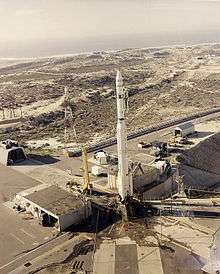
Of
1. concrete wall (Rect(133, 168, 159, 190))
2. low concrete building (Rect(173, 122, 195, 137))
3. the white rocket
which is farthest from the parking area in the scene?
low concrete building (Rect(173, 122, 195, 137))

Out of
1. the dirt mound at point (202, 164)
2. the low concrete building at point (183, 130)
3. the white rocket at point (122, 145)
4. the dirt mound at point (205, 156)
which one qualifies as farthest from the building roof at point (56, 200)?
the low concrete building at point (183, 130)

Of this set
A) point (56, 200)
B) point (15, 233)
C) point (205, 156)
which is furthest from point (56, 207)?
point (205, 156)

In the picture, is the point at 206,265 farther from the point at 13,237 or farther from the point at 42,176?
the point at 42,176

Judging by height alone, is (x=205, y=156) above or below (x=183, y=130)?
below

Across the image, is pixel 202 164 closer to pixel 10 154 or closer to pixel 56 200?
pixel 10 154

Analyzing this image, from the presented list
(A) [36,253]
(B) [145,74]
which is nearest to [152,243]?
(A) [36,253]

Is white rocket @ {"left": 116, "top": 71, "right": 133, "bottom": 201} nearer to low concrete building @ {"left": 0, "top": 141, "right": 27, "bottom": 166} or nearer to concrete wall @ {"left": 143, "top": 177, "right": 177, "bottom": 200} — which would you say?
concrete wall @ {"left": 143, "top": 177, "right": 177, "bottom": 200}
